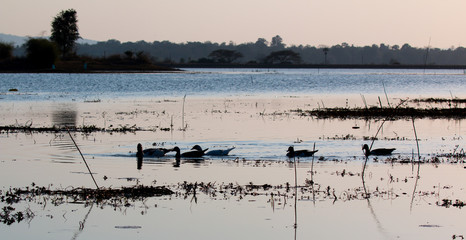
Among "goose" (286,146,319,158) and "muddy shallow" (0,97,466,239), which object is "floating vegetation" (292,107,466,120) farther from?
"goose" (286,146,319,158)

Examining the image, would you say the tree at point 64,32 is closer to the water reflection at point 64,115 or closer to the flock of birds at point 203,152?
the water reflection at point 64,115

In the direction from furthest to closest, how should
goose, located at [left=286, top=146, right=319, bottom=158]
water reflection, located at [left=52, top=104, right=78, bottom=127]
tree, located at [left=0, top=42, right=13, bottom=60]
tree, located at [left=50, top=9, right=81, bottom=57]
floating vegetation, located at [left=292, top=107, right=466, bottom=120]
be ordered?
tree, located at [left=50, top=9, right=81, bottom=57] → tree, located at [left=0, top=42, right=13, bottom=60] → floating vegetation, located at [left=292, top=107, right=466, bottom=120] → water reflection, located at [left=52, top=104, right=78, bottom=127] → goose, located at [left=286, top=146, right=319, bottom=158]

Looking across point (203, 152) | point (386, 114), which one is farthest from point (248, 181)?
point (386, 114)

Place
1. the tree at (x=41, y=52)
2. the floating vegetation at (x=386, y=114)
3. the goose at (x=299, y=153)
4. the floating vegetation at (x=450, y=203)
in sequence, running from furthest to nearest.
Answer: the tree at (x=41, y=52) < the floating vegetation at (x=386, y=114) < the goose at (x=299, y=153) < the floating vegetation at (x=450, y=203)

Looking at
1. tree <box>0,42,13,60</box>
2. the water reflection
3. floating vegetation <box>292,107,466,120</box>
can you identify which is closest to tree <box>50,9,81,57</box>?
tree <box>0,42,13,60</box>

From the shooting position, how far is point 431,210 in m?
15.0

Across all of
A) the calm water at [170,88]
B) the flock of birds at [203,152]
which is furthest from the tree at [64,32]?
the flock of birds at [203,152]

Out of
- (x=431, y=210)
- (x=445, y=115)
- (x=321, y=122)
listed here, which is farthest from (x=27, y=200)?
(x=445, y=115)

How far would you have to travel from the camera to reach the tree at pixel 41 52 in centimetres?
Answer: 12288

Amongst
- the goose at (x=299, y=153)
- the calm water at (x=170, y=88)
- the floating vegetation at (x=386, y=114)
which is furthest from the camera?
the calm water at (x=170, y=88)

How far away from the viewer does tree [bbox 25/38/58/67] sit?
123m

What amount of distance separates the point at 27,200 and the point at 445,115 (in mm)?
29268

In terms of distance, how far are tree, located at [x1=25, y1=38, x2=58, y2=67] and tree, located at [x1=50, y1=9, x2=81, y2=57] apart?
17710 millimetres

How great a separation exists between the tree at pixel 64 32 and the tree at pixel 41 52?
17.7m
